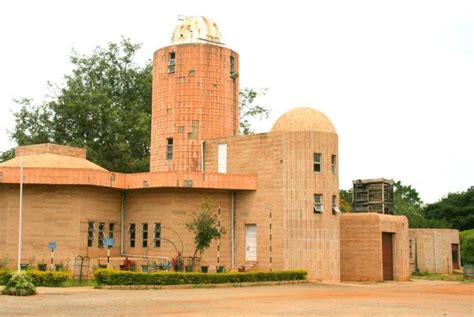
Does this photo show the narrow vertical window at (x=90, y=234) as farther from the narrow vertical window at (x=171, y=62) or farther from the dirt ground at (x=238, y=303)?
the narrow vertical window at (x=171, y=62)

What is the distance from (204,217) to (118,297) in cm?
1014

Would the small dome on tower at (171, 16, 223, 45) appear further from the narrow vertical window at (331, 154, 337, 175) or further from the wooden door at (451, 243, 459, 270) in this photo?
the wooden door at (451, 243, 459, 270)

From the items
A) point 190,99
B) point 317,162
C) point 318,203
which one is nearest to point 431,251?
point 318,203

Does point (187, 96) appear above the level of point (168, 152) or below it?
above

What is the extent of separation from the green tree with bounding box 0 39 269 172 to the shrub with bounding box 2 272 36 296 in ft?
100.0

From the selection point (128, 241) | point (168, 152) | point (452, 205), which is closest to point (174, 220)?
point (128, 241)

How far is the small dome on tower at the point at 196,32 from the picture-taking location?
44094 mm

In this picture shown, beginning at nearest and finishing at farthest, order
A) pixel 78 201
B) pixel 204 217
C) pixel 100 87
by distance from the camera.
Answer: pixel 204 217 < pixel 78 201 < pixel 100 87

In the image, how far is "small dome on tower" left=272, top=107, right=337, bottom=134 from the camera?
3747 cm

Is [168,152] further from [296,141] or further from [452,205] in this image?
[452,205]

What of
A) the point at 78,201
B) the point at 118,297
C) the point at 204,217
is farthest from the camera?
the point at 78,201

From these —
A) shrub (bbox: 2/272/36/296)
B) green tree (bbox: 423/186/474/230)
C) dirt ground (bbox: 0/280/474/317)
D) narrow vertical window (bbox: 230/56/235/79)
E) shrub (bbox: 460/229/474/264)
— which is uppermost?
narrow vertical window (bbox: 230/56/235/79)

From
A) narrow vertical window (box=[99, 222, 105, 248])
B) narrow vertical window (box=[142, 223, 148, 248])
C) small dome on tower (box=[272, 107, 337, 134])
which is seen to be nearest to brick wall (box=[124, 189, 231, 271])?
narrow vertical window (box=[142, 223, 148, 248])

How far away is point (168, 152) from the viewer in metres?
43.1
